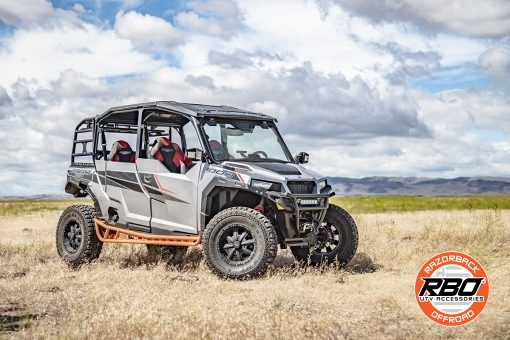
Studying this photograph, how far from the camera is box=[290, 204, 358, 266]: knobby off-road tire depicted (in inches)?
440

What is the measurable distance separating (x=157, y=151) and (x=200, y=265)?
6.66 ft

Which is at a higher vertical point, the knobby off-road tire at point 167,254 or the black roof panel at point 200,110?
the black roof panel at point 200,110

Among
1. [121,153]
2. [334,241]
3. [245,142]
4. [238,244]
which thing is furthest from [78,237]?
[334,241]

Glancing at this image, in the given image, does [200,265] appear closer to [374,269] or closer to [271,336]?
[374,269]

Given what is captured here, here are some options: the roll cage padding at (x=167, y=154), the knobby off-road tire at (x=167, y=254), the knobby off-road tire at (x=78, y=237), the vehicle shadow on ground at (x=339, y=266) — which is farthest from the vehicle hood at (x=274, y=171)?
the knobby off-road tire at (x=78, y=237)

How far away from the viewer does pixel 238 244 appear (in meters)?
10.2

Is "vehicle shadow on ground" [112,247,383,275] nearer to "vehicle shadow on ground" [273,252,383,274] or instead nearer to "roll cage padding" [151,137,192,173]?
"vehicle shadow on ground" [273,252,383,274]

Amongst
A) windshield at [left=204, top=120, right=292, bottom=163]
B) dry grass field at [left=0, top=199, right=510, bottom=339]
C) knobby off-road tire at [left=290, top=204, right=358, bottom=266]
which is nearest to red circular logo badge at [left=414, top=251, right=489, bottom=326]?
dry grass field at [left=0, top=199, right=510, bottom=339]

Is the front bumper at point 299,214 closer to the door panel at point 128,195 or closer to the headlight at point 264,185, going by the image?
the headlight at point 264,185

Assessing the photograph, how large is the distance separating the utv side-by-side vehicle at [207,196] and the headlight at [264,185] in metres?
0.01

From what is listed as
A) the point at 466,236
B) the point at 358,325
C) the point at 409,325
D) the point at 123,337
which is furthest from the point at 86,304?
the point at 466,236

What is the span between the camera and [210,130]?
36.4ft

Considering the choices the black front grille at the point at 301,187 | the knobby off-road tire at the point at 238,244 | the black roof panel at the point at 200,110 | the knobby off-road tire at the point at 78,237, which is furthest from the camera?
the knobby off-road tire at the point at 78,237

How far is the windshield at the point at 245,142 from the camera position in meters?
11.0
